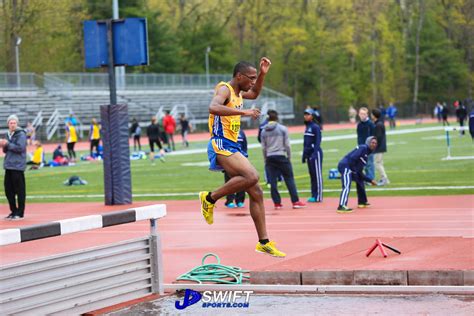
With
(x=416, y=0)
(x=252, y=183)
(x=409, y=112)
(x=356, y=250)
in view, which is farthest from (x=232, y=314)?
(x=416, y=0)

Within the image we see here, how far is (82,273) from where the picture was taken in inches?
339

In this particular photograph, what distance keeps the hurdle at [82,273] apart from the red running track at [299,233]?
43.6 inches

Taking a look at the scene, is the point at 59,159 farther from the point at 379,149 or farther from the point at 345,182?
the point at 345,182

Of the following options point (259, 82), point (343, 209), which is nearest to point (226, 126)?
point (259, 82)

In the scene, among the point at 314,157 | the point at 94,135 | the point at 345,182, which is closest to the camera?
the point at 345,182

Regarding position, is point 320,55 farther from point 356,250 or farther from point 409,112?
point 356,250

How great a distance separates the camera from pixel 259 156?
36.6 metres

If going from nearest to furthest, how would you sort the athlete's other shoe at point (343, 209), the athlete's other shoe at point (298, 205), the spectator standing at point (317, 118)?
the athlete's other shoe at point (343, 209)
the athlete's other shoe at point (298, 205)
the spectator standing at point (317, 118)

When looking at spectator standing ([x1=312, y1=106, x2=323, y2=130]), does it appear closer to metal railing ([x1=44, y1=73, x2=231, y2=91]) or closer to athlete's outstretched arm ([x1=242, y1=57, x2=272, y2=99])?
athlete's outstretched arm ([x1=242, y1=57, x2=272, y2=99])

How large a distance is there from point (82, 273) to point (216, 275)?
1.68 meters

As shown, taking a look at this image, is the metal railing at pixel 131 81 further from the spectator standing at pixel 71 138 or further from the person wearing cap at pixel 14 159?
the person wearing cap at pixel 14 159

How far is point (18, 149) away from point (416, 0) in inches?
3658

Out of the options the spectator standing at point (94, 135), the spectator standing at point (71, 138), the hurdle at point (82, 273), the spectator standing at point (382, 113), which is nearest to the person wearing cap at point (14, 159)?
the hurdle at point (82, 273)

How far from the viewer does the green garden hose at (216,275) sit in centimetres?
965
